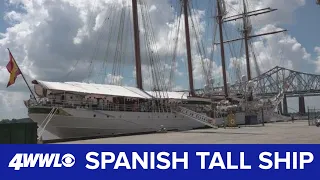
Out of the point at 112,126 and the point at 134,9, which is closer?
the point at 112,126

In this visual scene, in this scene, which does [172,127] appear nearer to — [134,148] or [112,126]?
[112,126]

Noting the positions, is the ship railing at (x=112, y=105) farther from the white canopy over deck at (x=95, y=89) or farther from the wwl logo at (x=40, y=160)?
the wwl logo at (x=40, y=160)

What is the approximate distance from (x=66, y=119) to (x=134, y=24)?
17.2 metres

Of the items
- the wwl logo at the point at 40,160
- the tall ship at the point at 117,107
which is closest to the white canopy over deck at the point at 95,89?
the tall ship at the point at 117,107

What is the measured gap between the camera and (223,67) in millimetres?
76250

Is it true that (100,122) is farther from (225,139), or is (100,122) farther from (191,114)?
(191,114)

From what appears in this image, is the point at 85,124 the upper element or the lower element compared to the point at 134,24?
lower

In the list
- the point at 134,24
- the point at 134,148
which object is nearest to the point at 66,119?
the point at 134,24

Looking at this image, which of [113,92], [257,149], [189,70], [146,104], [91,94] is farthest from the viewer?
[189,70]

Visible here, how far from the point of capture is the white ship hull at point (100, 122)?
110 feet

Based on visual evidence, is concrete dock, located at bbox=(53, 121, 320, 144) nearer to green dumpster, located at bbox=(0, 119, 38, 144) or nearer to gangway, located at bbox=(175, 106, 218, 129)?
green dumpster, located at bbox=(0, 119, 38, 144)

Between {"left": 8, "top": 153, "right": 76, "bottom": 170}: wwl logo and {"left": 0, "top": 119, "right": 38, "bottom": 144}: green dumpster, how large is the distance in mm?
9821

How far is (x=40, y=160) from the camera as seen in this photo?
10.3m

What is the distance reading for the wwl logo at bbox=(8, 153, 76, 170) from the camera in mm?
10219
